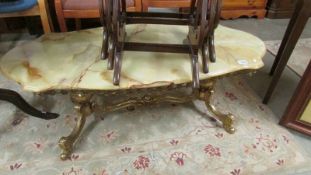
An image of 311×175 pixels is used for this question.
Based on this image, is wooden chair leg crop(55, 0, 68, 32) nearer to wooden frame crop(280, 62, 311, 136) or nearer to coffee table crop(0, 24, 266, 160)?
coffee table crop(0, 24, 266, 160)

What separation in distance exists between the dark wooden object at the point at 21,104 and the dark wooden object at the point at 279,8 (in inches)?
94.7

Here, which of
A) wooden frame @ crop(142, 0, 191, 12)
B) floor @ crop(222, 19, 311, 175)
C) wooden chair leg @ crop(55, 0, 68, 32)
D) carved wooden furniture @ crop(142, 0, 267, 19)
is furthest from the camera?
carved wooden furniture @ crop(142, 0, 267, 19)

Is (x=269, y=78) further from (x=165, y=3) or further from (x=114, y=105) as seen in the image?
(x=114, y=105)

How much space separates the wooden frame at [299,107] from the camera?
1.14 m

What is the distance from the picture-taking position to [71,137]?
1.14 m

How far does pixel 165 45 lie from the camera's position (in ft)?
3.47

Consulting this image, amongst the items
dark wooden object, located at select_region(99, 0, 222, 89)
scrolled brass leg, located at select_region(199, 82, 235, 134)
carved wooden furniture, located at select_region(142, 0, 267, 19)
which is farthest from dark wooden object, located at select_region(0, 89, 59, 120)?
carved wooden furniture, located at select_region(142, 0, 267, 19)

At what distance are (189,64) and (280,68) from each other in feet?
1.88

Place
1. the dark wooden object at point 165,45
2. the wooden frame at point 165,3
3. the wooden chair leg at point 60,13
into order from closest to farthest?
1. the dark wooden object at point 165,45
2. the wooden chair leg at point 60,13
3. the wooden frame at point 165,3

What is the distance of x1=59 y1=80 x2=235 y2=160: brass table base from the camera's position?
1088 mm

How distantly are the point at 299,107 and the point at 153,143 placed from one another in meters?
0.72

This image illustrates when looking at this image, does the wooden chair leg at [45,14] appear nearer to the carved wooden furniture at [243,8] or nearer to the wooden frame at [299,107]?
the wooden frame at [299,107]

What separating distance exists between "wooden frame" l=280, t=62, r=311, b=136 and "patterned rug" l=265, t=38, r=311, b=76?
0.65 metres

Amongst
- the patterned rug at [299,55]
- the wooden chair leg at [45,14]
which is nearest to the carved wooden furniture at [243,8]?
the patterned rug at [299,55]
